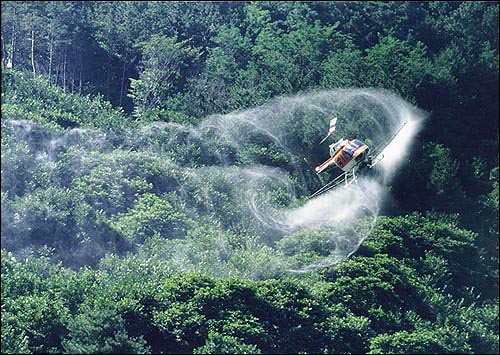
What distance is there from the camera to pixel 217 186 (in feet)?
176

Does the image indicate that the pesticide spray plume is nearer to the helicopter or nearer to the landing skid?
the landing skid

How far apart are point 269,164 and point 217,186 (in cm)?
321

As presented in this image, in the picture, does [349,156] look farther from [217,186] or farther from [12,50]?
[12,50]

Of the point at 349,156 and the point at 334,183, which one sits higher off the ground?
the point at 349,156

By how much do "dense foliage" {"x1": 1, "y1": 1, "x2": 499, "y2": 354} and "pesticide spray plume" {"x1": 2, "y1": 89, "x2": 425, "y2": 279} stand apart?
0.13m

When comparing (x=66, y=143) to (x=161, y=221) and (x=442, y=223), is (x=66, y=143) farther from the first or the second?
(x=442, y=223)

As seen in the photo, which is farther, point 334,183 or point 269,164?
point 269,164

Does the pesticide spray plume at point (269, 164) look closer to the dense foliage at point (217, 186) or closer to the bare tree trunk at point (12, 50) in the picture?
the dense foliage at point (217, 186)

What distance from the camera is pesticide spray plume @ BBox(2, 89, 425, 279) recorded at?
5000cm

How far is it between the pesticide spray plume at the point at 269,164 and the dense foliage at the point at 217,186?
0.43ft

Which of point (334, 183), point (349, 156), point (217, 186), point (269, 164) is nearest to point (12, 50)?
point (217, 186)

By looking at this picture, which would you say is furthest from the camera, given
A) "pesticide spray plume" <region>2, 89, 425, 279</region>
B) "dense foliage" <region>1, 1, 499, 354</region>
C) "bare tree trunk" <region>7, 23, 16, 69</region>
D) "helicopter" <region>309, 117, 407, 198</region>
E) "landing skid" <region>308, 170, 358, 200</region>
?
"bare tree trunk" <region>7, 23, 16, 69</region>

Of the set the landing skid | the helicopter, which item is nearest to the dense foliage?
the landing skid

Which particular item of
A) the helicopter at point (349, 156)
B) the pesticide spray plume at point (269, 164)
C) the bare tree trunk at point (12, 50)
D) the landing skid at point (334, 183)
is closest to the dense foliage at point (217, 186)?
the pesticide spray plume at point (269, 164)
